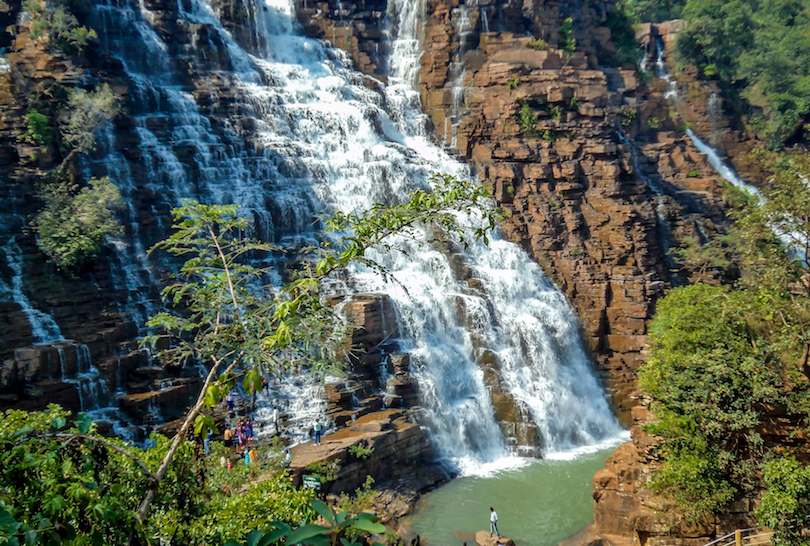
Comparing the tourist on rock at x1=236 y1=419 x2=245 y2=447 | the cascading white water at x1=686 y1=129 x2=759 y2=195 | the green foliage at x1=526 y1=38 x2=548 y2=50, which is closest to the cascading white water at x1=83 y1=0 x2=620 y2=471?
the tourist on rock at x1=236 y1=419 x2=245 y2=447

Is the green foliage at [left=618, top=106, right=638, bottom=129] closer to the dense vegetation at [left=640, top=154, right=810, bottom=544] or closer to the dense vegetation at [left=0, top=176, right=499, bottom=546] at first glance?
the dense vegetation at [left=640, top=154, right=810, bottom=544]

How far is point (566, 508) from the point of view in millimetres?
18391

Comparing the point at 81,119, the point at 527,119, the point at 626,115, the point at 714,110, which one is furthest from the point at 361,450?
the point at 714,110

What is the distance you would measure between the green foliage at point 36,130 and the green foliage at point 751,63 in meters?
39.6

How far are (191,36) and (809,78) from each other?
41047 millimetres

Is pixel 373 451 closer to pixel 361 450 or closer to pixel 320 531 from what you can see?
pixel 361 450

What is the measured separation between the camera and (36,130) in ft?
74.5

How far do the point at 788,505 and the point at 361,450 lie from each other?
11.1 metres

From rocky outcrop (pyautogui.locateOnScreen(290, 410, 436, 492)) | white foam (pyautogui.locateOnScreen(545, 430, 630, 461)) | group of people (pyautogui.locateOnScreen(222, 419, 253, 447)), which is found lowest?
white foam (pyautogui.locateOnScreen(545, 430, 630, 461))

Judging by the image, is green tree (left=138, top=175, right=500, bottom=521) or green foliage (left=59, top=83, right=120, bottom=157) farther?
green foliage (left=59, top=83, right=120, bottom=157)

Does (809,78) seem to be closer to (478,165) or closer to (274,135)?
(478,165)

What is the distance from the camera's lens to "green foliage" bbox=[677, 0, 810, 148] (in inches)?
1612

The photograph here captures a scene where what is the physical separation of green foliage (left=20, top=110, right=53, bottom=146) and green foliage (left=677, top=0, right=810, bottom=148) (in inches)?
1558

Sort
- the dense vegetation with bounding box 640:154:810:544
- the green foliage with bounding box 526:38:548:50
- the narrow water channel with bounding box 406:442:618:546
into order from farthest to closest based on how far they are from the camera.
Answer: the green foliage with bounding box 526:38:548:50 → the narrow water channel with bounding box 406:442:618:546 → the dense vegetation with bounding box 640:154:810:544
